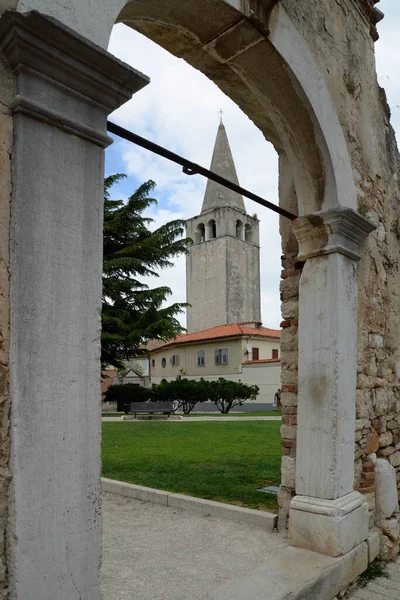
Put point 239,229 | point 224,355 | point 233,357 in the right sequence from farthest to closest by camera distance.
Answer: point 239,229 < point 224,355 < point 233,357

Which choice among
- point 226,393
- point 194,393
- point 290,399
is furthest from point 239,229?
point 290,399

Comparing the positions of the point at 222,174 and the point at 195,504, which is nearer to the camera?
the point at 195,504

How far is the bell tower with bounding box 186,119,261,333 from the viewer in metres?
43.3

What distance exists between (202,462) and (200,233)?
40896 mm

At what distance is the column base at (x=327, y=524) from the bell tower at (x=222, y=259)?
38.2 metres

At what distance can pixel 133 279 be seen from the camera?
787 inches

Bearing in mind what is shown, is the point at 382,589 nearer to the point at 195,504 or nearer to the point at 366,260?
the point at 195,504

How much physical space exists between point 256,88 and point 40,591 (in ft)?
11.6

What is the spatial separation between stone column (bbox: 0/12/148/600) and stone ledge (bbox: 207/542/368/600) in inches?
47.3

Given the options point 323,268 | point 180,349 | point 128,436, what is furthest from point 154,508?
point 180,349

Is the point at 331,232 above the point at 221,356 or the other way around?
above

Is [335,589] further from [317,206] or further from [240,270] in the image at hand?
[240,270]

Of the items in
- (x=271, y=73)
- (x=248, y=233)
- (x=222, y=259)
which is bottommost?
(x=271, y=73)

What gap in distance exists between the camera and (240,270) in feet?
146
